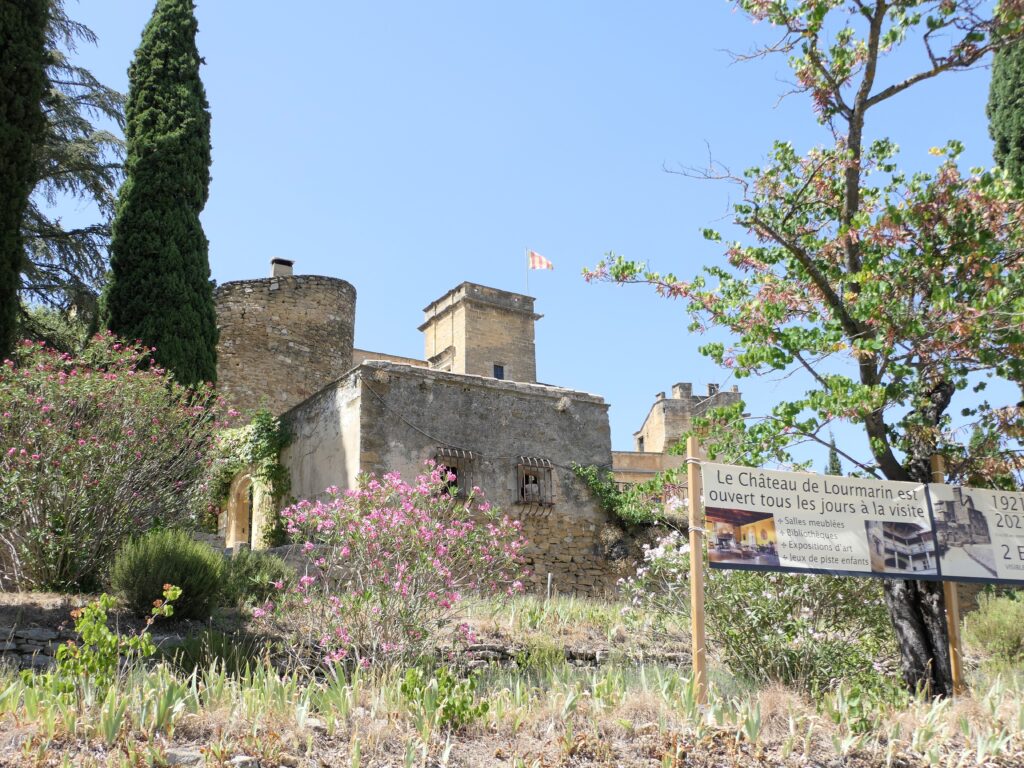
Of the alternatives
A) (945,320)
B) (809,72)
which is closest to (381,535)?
(945,320)

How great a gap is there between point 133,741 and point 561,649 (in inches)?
195

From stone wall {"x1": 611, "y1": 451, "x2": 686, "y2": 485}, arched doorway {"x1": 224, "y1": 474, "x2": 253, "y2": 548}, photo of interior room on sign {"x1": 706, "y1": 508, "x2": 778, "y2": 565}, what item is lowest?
photo of interior room on sign {"x1": 706, "y1": 508, "x2": 778, "y2": 565}

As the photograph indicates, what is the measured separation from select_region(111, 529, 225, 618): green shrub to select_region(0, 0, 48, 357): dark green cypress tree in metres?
3.99

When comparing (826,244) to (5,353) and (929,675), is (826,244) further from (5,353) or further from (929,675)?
(5,353)

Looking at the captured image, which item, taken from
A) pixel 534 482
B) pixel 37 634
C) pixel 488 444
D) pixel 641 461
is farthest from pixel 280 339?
pixel 641 461

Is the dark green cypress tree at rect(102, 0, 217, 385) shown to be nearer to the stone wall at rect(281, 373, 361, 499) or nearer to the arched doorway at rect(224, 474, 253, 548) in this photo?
the stone wall at rect(281, 373, 361, 499)

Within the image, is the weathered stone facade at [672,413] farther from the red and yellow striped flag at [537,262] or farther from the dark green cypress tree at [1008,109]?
the dark green cypress tree at [1008,109]

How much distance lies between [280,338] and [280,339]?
1.1 inches

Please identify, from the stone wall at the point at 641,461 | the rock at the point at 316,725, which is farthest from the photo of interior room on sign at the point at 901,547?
the stone wall at the point at 641,461

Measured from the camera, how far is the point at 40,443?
10000 mm

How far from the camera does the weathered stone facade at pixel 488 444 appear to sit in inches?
560

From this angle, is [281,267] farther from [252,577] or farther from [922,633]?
[922,633]

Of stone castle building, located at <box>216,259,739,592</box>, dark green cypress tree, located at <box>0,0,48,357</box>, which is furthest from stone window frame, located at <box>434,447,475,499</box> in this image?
dark green cypress tree, located at <box>0,0,48,357</box>

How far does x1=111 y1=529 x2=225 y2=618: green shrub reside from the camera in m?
9.21
